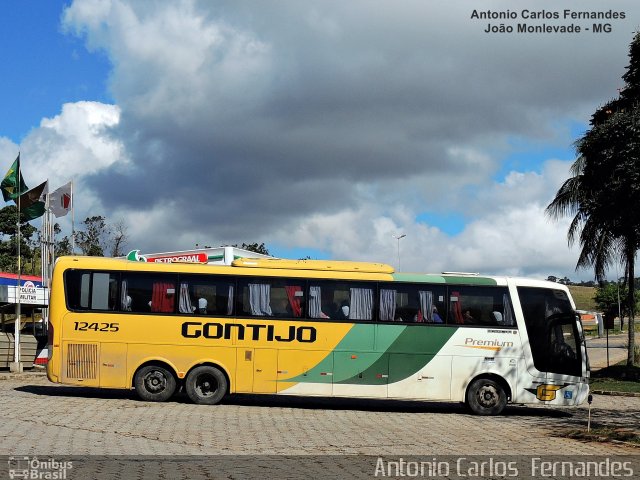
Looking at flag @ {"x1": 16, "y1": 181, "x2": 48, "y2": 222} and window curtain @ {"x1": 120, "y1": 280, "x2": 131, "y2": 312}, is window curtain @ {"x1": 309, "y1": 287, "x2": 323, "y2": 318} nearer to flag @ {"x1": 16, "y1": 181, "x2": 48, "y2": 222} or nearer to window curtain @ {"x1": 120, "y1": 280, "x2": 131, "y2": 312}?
window curtain @ {"x1": 120, "y1": 280, "x2": 131, "y2": 312}

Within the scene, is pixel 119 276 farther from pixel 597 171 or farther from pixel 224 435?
pixel 597 171

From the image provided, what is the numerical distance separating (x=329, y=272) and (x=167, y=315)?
3.85 m

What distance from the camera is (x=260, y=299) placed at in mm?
18188

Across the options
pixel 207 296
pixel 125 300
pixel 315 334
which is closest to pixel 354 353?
pixel 315 334

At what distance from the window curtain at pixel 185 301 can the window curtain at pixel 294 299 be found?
7.39ft

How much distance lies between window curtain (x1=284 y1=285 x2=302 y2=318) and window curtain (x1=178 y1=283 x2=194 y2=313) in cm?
225

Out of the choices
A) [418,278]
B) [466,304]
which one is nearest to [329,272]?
[418,278]

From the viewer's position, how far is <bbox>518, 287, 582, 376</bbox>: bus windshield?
58.7 ft

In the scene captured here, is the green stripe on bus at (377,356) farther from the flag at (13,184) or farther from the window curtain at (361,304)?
the flag at (13,184)

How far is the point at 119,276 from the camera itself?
18234 mm

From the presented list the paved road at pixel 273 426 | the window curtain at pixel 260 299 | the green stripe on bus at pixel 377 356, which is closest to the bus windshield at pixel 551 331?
the paved road at pixel 273 426

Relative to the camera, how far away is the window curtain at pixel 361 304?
1803 centimetres

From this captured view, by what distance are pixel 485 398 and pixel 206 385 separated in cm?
636

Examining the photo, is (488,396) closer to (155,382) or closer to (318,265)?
(318,265)
